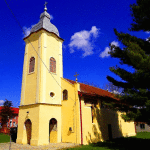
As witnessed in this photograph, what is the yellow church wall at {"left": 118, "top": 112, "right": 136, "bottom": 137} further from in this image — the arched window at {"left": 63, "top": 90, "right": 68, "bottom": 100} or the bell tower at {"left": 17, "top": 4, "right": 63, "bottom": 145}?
the bell tower at {"left": 17, "top": 4, "right": 63, "bottom": 145}

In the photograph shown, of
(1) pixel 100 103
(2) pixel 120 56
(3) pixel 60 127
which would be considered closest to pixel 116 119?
(1) pixel 100 103

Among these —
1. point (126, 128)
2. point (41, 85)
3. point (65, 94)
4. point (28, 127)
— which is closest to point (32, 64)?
point (41, 85)

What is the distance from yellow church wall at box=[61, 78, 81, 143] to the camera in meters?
14.5

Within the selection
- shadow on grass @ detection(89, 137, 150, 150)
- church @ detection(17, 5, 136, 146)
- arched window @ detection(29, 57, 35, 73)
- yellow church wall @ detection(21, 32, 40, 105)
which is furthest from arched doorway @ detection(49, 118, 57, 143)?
arched window @ detection(29, 57, 35, 73)

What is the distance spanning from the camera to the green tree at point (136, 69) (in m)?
Answer: 10.5

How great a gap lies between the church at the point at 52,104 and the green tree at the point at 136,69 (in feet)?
14.9

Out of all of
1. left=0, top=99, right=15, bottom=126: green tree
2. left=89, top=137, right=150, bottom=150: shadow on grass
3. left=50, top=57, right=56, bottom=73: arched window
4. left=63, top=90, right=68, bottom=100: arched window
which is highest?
left=50, top=57, right=56, bottom=73: arched window

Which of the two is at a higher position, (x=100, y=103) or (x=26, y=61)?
(x=26, y=61)

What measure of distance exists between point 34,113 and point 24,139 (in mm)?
3022

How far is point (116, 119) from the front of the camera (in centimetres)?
1984

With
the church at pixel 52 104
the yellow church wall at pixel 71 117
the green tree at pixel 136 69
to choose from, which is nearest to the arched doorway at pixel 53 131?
the church at pixel 52 104

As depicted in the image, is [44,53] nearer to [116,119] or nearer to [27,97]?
[27,97]

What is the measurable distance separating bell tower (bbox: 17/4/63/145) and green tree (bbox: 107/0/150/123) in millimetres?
6341

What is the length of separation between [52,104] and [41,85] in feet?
7.54
